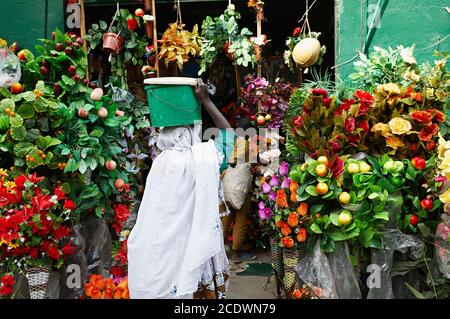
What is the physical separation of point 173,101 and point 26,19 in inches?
112

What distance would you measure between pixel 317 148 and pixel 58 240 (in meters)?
1.87

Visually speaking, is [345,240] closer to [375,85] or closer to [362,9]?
[375,85]

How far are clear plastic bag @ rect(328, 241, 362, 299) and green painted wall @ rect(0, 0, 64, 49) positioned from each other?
145 inches

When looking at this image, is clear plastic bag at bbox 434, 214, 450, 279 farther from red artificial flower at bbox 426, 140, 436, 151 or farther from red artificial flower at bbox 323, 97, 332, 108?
red artificial flower at bbox 323, 97, 332, 108

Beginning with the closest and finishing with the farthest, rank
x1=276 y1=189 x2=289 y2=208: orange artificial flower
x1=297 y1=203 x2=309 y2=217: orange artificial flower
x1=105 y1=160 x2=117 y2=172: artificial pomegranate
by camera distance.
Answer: x1=297 y1=203 x2=309 y2=217: orange artificial flower, x1=276 y1=189 x2=289 y2=208: orange artificial flower, x1=105 y1=160 x2=117 y2=172: artificial pomegranate

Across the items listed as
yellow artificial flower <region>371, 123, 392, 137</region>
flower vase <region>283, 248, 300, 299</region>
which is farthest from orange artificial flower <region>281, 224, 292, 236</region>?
yellow artificial flower <region>371, 123, 392, 137</region>

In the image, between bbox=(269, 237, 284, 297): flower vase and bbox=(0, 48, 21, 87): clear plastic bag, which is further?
bbox=(269, 237, 284, 297): flower vase

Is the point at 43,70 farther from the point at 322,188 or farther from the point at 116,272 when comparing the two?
the point at 322,188

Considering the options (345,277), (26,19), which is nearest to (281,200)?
(345,277)

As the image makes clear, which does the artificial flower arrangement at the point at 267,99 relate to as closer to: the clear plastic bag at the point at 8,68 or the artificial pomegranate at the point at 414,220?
the artificial pomegranate at the point at 414,220

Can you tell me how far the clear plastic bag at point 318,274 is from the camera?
105 inches

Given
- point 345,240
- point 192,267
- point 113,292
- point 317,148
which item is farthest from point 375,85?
point 113,292

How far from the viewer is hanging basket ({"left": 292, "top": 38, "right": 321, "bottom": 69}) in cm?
392

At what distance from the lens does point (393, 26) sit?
4.05 metres
